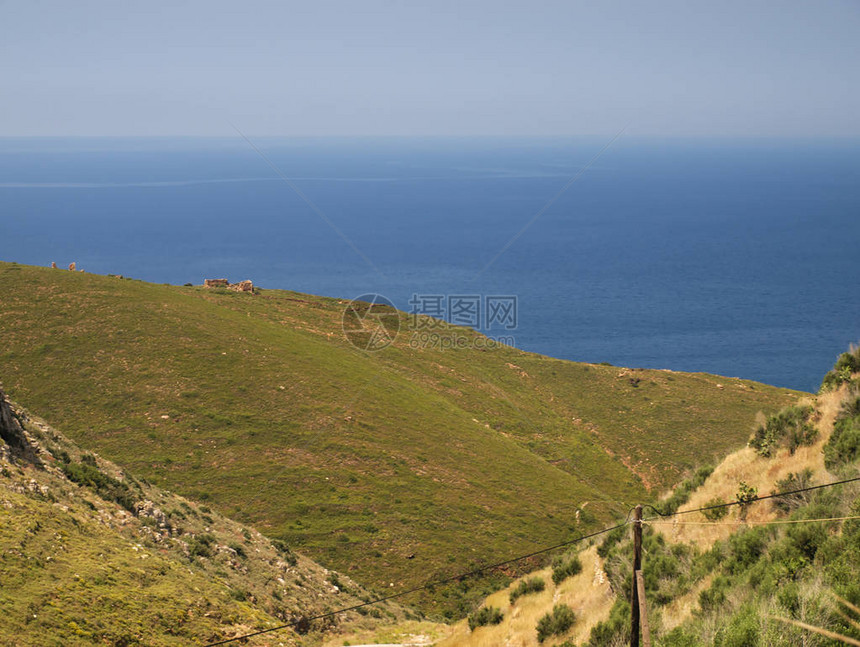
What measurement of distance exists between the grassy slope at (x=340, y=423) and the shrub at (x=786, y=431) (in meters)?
12.6

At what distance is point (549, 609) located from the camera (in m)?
13.5

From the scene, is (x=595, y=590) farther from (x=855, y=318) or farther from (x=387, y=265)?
(x=387, y=265)

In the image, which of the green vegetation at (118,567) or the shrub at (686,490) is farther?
the shrub at (686,490)

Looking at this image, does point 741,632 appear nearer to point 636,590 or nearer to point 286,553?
point 636,590

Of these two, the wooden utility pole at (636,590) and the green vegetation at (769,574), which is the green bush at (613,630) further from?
the wooden utility pole at (636,590)

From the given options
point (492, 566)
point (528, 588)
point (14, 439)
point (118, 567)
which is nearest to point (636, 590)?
point (528, 588)

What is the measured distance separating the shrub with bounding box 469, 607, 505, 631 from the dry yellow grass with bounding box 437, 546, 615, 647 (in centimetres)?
20

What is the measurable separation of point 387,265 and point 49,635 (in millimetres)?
168529

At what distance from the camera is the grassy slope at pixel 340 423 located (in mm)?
24875

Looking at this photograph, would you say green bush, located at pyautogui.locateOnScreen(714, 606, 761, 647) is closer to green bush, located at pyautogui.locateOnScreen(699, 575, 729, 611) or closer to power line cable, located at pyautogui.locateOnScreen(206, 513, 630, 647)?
green bush, located at pyautogui.locateOnScreen(699, 575, 729, 611)

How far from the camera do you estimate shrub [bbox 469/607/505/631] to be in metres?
14.5

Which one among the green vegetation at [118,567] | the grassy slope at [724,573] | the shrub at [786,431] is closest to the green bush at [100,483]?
the green vegetation at [118,567]

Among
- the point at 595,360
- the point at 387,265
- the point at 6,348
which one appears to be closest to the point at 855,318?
the point at 595,360

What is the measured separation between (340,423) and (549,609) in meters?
19.6
